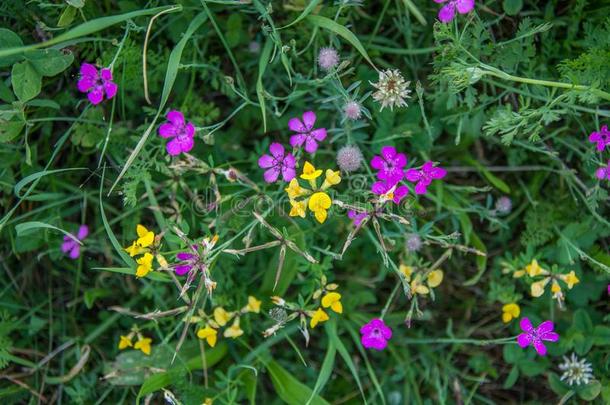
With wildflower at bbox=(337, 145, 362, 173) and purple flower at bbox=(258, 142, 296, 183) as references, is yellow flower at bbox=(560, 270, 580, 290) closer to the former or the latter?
wildflower at bbox=(337, 145, 362, 173)

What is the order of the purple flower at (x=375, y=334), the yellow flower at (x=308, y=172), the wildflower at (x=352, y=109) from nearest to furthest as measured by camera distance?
the yellow flower at (x=308, y=172), the wildflower at (x=352, y=109), the purple flower at (x=375, y=334)

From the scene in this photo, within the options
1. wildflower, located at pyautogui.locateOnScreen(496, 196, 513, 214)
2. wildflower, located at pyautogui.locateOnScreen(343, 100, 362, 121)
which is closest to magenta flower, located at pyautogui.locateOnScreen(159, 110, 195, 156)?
wildflower, located at pyautogui.locateOnScreen(343, 100, 362, 121)

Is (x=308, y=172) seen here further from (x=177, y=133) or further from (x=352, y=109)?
(x=177, y=133)

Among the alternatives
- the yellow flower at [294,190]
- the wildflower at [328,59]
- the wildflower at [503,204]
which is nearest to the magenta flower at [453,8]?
the wildflower at [328,59]

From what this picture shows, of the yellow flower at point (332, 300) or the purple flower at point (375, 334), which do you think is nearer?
the yellow flower at point (332, 300)

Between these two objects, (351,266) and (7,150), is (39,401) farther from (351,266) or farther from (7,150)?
(351,266)

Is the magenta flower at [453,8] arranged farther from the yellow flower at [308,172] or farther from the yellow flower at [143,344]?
the yellow flower at [143,344]

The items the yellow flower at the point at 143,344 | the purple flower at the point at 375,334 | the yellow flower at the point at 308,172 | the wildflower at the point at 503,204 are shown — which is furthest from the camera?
the wildflower at the point at 503,204

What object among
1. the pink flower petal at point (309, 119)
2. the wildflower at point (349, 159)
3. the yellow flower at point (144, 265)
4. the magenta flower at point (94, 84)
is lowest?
the yellow flower at point (144, 265)
